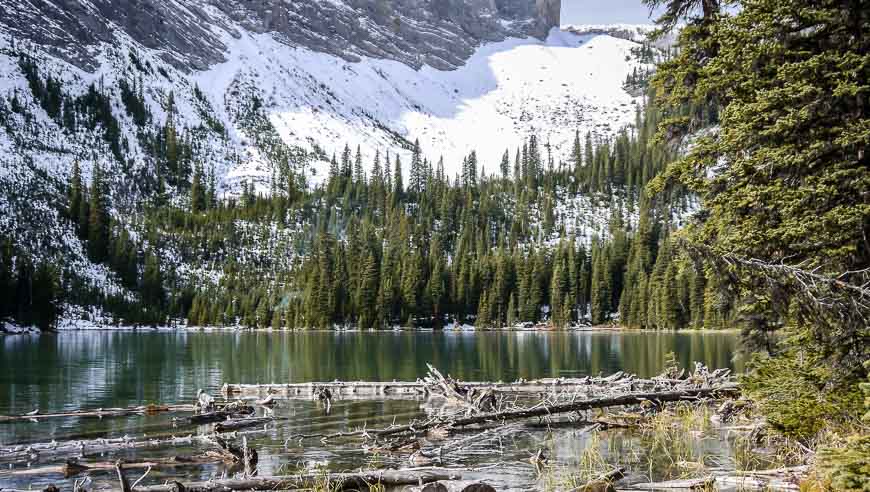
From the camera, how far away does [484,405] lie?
73.2 feet

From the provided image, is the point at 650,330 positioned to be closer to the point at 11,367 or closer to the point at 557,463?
the point at 11,367

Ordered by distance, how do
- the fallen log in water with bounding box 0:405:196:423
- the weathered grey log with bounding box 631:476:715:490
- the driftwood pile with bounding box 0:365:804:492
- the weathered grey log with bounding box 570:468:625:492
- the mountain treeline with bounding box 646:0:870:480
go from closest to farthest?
the mountain treeline with bounding box 646:0:870:480
the weathered grey log with bounding box 631:476:715:490
the weathered grey log with bounding box 570:468:625:492
the driftwood pile with bounding box 0:365:804:492
the fallen log in water with bounding box 0:405:196:423

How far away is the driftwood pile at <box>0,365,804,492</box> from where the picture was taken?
40.8 feet

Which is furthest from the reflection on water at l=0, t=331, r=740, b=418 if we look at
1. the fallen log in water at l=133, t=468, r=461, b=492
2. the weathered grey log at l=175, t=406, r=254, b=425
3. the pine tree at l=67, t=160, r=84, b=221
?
the pine tree at l=67, t=160, r=84, b=221

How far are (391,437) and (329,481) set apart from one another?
7.74m

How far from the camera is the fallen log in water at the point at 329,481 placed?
12.2 m

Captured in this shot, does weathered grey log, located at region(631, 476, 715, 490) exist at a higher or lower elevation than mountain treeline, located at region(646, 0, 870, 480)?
lower

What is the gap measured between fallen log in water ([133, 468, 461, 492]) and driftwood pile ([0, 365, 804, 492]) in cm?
2

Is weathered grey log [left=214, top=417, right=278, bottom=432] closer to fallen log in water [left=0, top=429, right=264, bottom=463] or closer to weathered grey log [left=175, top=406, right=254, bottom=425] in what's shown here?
weathered grey log [left=175, top=406, right=254, bottom=425]

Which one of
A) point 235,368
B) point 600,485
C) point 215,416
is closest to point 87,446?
point 215,416

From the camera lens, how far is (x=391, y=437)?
19984 millimetres

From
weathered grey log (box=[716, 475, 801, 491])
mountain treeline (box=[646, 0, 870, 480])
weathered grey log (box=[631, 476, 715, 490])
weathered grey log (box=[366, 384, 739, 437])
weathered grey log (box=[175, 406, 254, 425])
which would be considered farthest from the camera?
weathered grey log (box=[175, 406, 254, 425])

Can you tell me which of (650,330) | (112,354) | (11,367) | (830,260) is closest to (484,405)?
(830,260)

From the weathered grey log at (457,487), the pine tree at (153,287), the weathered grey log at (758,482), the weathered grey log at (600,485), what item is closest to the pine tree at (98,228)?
the pine tree at (153,287)
